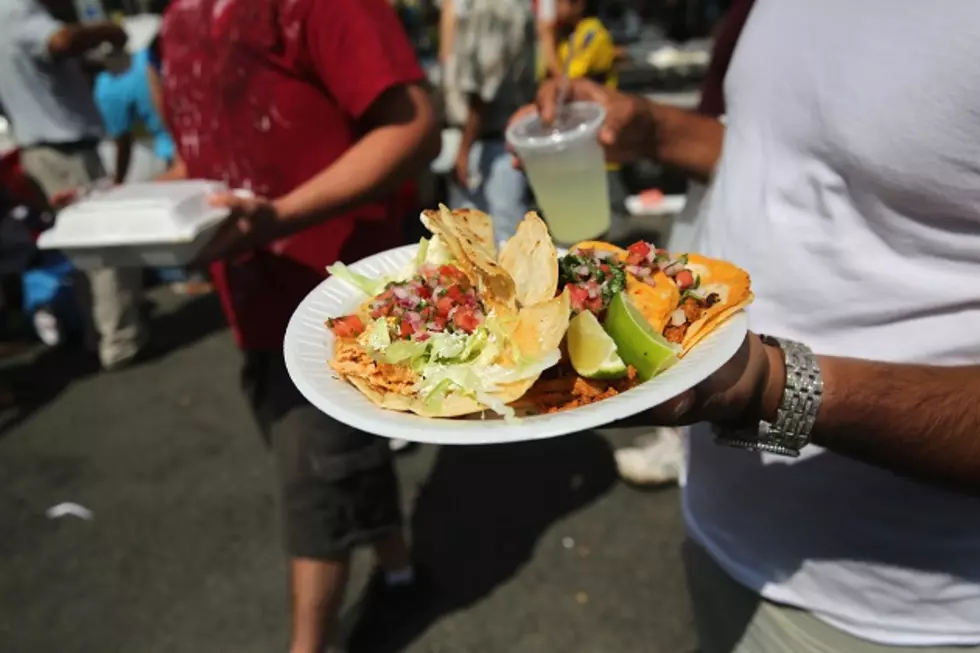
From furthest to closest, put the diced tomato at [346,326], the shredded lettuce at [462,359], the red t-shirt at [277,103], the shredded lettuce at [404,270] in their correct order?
the red t-shirt at [277,103] < the shredded lettuce at [404,270] < the diced tomato at [346,326] < the shredded lettuce at [462,359]

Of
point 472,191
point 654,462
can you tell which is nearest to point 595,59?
point 472,191

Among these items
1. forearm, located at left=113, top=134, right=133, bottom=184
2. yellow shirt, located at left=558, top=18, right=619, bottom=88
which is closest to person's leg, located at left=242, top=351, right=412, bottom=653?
yellow shirt, located at left=558, top=18, right=619, bottom=88

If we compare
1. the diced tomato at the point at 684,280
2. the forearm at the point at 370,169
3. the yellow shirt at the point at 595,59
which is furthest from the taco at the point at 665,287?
the yellow shirt at the point at 595,59

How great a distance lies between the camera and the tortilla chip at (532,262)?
4.02 ft

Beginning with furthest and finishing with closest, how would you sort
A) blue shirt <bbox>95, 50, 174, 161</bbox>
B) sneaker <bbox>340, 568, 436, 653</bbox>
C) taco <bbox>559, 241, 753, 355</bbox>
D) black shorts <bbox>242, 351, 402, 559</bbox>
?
blue shirt <bbox>95, 50, 174, 161</bbox> → sneaker <bbox>340, 568, 436, 653</bbox> → black shorts <bbox>242, 351, 402, 559</bbox> → taco <bbox>559, 241, 753, 355</bbox>

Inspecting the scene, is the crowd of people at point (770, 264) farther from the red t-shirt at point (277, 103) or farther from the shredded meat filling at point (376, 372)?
the shredded meat filling at point (376, 372)

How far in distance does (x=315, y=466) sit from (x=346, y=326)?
1.21 meters

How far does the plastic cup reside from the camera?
189cm

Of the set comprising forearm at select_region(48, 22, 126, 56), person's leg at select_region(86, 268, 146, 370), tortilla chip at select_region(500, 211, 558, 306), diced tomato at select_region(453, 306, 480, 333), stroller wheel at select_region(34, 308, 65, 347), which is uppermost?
tortilla chip at select_region(500, 211, 558, 306)

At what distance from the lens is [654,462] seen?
3.59 meters

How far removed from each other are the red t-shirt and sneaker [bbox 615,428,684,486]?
185 centimetres

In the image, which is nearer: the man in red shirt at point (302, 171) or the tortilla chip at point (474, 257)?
the tortilla chip at point (474, 257)

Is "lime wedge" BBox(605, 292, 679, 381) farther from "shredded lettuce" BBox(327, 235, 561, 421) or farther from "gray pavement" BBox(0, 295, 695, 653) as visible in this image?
"gray pavement" BBox(0, 295, 695, 653)

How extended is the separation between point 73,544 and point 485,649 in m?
2.13
